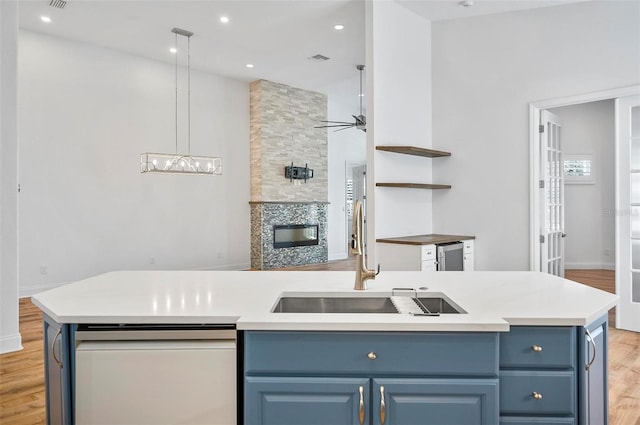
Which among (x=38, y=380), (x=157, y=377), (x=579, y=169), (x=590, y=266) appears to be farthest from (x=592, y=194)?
(x=38, y=380)

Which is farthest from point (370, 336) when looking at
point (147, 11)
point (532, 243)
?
point (147, 11)

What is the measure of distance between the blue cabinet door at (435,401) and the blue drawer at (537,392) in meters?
0.07

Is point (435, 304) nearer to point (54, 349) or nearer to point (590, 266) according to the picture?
point (54, 349)

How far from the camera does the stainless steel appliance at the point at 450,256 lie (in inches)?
172

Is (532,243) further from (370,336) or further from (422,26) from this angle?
(370,336)

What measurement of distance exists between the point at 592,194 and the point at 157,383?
8.45m

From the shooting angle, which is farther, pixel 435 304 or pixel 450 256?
pixel 450 256

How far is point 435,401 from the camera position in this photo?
1343mm

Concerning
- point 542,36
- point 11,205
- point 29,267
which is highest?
point 542,36

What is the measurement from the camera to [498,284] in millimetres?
1935

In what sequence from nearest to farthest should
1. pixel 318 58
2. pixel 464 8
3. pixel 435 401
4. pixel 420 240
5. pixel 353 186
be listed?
1. pixel 435 401
2. pixel 420 240
3. pixel 464 8
4. pixel 318 58
5. pixel 353 186

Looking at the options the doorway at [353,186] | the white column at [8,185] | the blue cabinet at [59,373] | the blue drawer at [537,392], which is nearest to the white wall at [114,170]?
the white column at [8,185]

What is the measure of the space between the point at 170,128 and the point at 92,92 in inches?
47.4

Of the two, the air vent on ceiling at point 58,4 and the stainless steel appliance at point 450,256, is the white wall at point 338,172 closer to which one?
the stainless steel appliance at point 450,256
